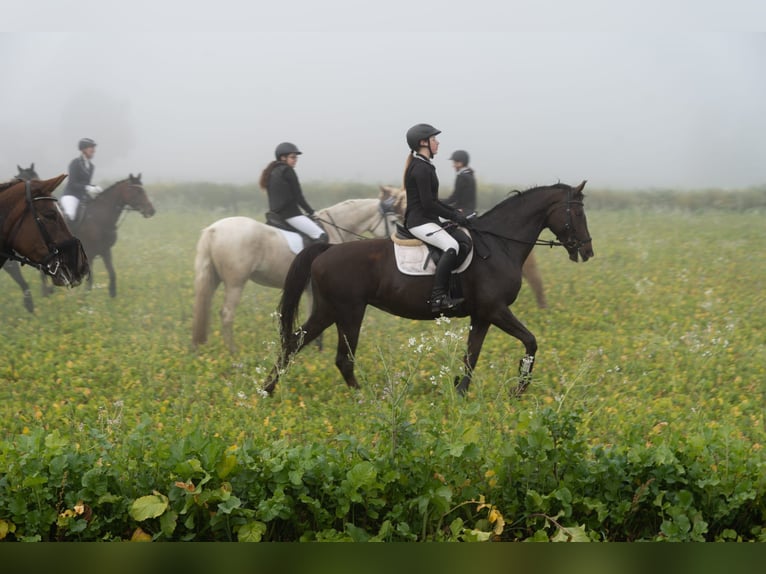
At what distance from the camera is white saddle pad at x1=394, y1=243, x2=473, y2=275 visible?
30.5ft

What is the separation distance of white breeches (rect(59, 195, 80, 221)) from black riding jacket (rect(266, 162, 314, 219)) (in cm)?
452

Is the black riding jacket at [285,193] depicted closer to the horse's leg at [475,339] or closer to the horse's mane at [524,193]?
the horse's mane at [524,193]

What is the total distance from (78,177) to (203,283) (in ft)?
14.8

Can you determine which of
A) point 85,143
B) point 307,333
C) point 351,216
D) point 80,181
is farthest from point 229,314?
point 85,143

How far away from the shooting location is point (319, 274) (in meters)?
9.34

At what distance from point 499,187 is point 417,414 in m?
9.10

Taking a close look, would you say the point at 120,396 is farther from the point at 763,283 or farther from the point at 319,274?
the point at 763,283

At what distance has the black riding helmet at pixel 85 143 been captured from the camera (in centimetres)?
1440

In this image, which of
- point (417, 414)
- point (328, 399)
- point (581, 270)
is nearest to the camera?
point (417, 414)

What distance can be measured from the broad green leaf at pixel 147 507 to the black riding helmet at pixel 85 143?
1030 cm

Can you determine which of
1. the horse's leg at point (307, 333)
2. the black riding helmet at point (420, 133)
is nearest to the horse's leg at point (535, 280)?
the horse's leg at point (307, 333)

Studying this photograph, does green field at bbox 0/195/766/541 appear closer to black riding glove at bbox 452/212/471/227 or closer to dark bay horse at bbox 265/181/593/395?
dark bay horse at bbox 265/181/593/395

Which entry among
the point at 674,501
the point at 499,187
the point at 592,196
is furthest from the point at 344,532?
the point at 592,196

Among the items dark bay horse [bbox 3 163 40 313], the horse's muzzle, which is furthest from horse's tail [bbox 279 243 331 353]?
dark bay horse [bbox 3 163 40 313]
